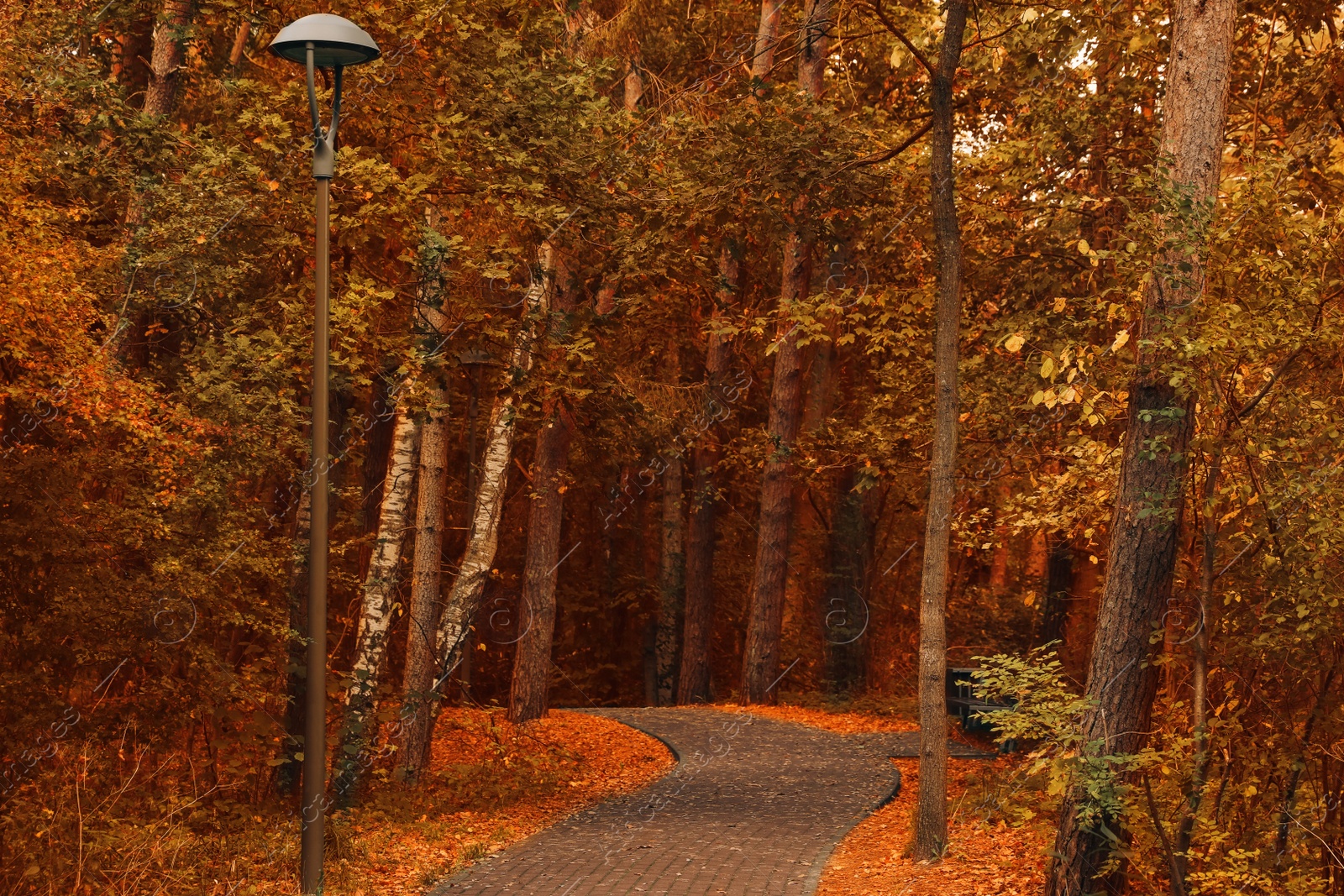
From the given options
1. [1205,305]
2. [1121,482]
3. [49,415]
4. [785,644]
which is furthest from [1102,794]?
[785,644]

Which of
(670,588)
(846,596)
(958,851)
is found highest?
(846,596)

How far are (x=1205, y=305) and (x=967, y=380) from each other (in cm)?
646

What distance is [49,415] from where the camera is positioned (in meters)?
9.96

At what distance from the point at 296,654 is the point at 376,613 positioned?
34.4 inches

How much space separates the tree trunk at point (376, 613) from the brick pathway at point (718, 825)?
6.89 feet

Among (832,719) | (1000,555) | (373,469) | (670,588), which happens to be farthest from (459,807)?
(1000,555)

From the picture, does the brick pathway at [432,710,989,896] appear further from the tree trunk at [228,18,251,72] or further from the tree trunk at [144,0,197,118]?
the tree trunk at [228,18,251,72]

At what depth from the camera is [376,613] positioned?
13.2 metres

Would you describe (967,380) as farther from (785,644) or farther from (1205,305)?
(785,644)

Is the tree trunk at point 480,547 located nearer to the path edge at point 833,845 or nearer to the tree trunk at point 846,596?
the path edge at point 833,845

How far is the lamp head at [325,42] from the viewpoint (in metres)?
7.96

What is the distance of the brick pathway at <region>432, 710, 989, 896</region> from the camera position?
1023 centimetres

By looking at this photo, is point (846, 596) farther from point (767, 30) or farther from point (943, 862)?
point (943, 862)

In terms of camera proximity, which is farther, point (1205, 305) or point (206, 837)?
point (206, 837)
